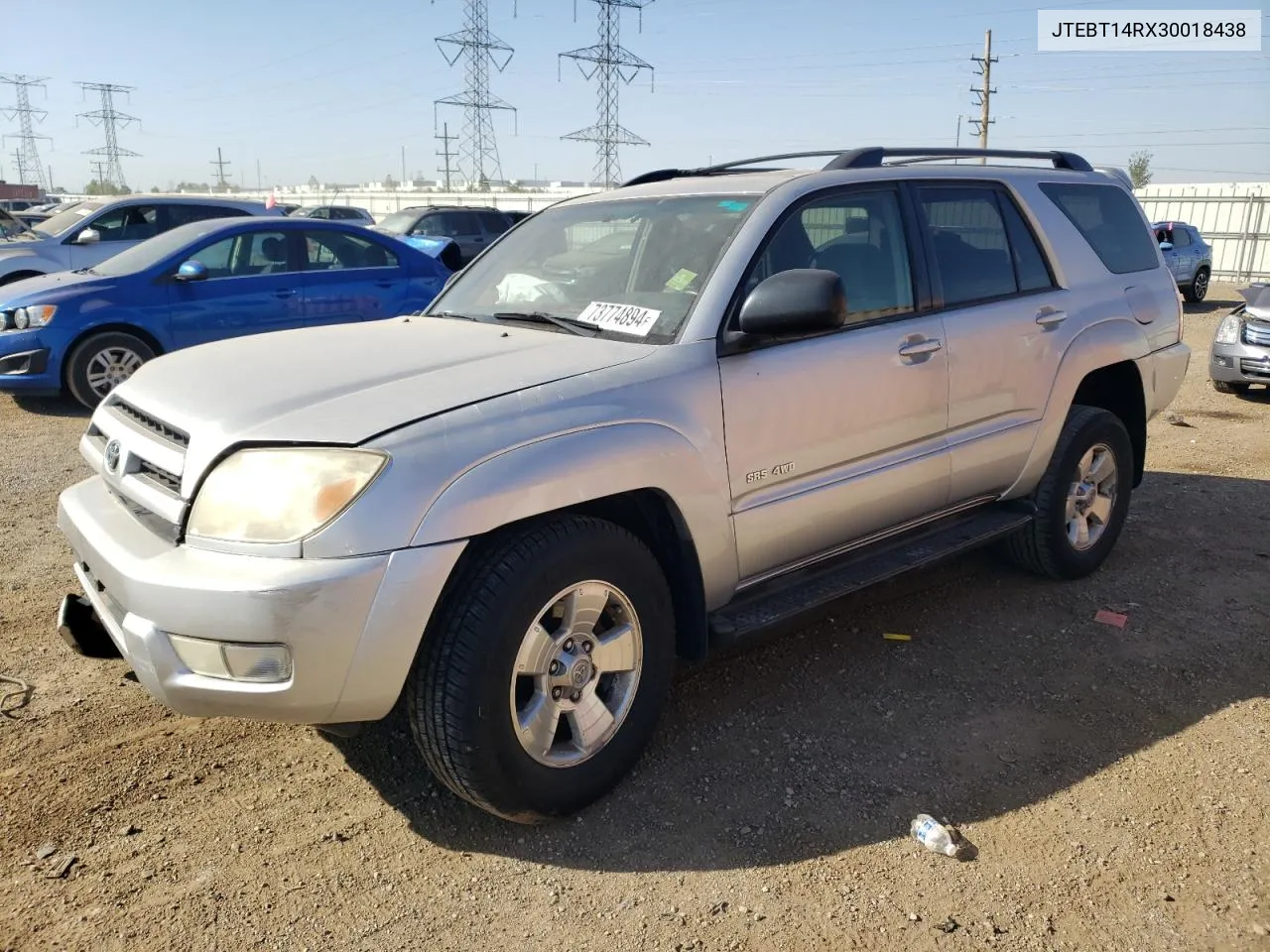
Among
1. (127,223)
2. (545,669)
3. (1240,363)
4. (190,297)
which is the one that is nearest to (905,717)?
(545,669)

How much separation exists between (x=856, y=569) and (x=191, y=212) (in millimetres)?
11393

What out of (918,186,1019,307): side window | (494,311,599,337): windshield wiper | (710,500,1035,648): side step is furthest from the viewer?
(918,186,1019,307): side window

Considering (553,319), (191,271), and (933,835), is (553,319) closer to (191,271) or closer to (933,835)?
(933,835)

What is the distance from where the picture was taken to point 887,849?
9.26 ft

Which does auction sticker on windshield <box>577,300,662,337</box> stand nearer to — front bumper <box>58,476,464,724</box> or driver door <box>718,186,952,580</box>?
driver door <box>718,186,952,580</box>

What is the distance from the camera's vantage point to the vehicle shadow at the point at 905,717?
9.54ft

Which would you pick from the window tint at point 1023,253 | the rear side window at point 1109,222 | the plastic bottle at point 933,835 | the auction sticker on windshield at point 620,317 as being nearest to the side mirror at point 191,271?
the auction sticker on windshield at point 620,317

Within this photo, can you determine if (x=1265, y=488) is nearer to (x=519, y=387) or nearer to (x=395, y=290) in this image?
(x=519, y=387)

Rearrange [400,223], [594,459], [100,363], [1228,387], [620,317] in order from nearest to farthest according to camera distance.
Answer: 1. [594,459]
2. [620,317]
3. [100,363]
4. [1228,387]
5. [400,223]

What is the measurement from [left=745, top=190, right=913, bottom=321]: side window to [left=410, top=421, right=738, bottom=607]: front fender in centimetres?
82

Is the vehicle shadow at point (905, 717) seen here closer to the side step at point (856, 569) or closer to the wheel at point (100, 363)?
the side step at point (856, 569)

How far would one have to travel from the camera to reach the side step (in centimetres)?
321

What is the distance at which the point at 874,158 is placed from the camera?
13.0 ft

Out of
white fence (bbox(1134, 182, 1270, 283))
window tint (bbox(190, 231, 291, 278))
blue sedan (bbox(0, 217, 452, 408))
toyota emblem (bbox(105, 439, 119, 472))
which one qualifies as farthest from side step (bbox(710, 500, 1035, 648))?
white fence (bbox(1134, 182, 1270, 283))
